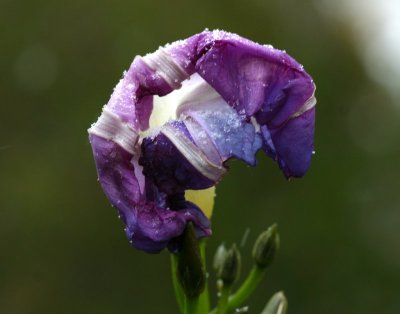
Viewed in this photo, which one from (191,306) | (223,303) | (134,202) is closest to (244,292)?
(223,303)

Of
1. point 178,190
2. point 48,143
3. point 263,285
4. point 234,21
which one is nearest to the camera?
point 178,190

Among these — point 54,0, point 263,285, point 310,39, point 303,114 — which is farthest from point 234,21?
point 303,114

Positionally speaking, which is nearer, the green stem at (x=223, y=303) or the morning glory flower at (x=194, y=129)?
the morning glory flower at (x=194, y=129)

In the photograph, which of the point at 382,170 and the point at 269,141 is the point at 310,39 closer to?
the point at 382,170

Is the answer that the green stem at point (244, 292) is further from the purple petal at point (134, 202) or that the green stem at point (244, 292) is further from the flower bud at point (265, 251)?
the purple petal at point (134, 202)

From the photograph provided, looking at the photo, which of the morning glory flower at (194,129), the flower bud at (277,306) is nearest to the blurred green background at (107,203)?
the flower bud at (277,306)

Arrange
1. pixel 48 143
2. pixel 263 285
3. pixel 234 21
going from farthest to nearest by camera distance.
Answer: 1. pixel 234 21
2. pixel 48 143
3. pixel 263 285

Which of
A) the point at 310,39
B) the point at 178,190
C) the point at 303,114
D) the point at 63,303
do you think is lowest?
the point at 63,303
